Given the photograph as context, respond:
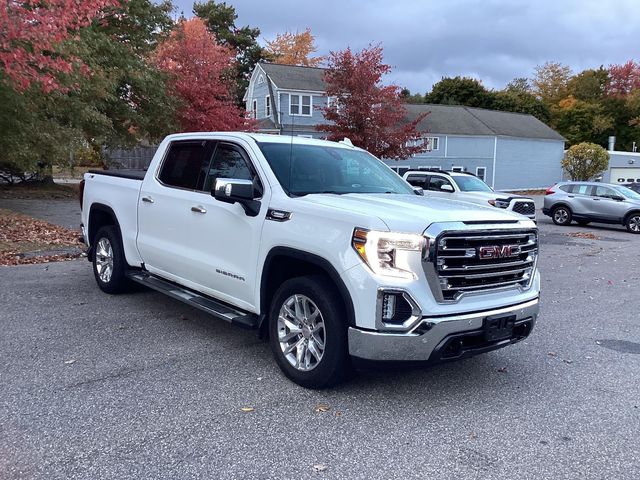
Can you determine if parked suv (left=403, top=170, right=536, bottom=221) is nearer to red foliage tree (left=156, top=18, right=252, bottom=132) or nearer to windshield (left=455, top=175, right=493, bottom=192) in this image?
windshield (left=455, top=175, right=493, bottom=192)

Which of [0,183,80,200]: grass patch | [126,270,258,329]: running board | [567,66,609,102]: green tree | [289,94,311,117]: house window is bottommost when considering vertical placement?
[126,270,258,329]: running board

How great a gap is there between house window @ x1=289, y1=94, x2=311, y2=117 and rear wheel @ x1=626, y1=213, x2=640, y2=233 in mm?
22885

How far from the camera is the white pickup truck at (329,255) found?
384cm

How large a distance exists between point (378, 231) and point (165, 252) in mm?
2782

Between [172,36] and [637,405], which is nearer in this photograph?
[637,405]

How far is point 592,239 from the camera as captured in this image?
1656 cm

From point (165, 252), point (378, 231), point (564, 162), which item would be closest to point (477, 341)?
point (378, 231)

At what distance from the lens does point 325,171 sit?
5246 mm

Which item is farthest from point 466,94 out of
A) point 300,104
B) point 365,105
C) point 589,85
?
point 365,105

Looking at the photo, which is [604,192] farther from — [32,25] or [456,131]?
[456,131]

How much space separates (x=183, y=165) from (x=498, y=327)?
350 centimetres

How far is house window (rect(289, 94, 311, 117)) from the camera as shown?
1455 inches

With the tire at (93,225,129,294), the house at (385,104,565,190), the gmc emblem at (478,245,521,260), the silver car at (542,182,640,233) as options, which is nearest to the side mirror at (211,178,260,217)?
the gmc emblem at (478,245,521,260)

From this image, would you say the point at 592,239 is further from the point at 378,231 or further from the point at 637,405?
the point at 378,231
